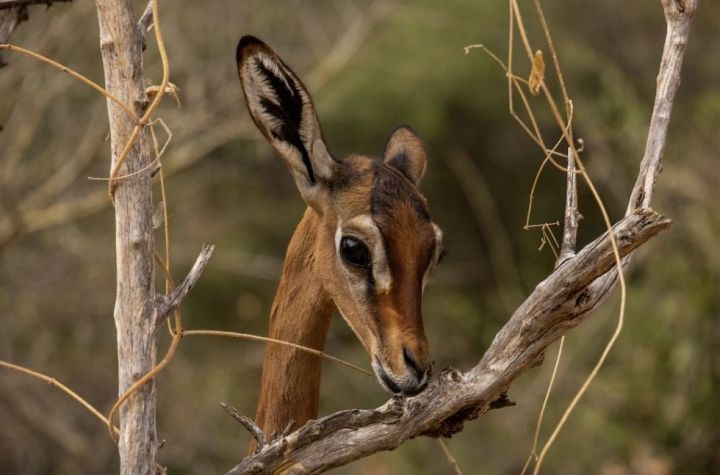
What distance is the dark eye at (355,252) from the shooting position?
485 centimetres

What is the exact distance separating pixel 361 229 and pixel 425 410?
1228mm

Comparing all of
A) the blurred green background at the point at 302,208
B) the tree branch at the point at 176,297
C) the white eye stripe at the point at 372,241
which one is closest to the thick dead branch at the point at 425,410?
the tree branch at the point at 176,297

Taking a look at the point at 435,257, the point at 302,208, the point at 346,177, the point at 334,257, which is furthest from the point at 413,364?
the point at 302,208

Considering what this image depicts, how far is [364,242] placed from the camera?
191 inches

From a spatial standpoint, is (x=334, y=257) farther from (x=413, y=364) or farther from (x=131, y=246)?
(x=131, y=246)

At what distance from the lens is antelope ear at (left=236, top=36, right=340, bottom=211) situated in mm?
4477

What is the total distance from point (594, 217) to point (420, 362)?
37.2ft

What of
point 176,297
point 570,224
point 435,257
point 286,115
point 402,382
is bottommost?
point 402,382

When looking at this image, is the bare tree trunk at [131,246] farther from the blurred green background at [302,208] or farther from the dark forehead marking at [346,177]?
the blurred green background at [302,208]

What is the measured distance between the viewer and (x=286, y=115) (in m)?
4.78

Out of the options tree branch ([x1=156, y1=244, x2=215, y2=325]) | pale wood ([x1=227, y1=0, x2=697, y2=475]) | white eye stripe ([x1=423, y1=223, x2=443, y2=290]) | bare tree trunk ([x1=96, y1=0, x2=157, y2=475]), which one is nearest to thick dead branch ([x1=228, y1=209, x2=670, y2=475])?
pale wood ([x1=227, y1=0, x2=697, y2=475])

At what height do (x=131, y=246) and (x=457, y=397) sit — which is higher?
(x=131, y=246)

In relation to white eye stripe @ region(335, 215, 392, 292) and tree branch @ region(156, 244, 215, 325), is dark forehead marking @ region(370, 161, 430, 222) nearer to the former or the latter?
white eye stripe @ region(335, 215, 392, 292)

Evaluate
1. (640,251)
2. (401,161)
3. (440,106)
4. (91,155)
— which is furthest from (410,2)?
(401,161)
